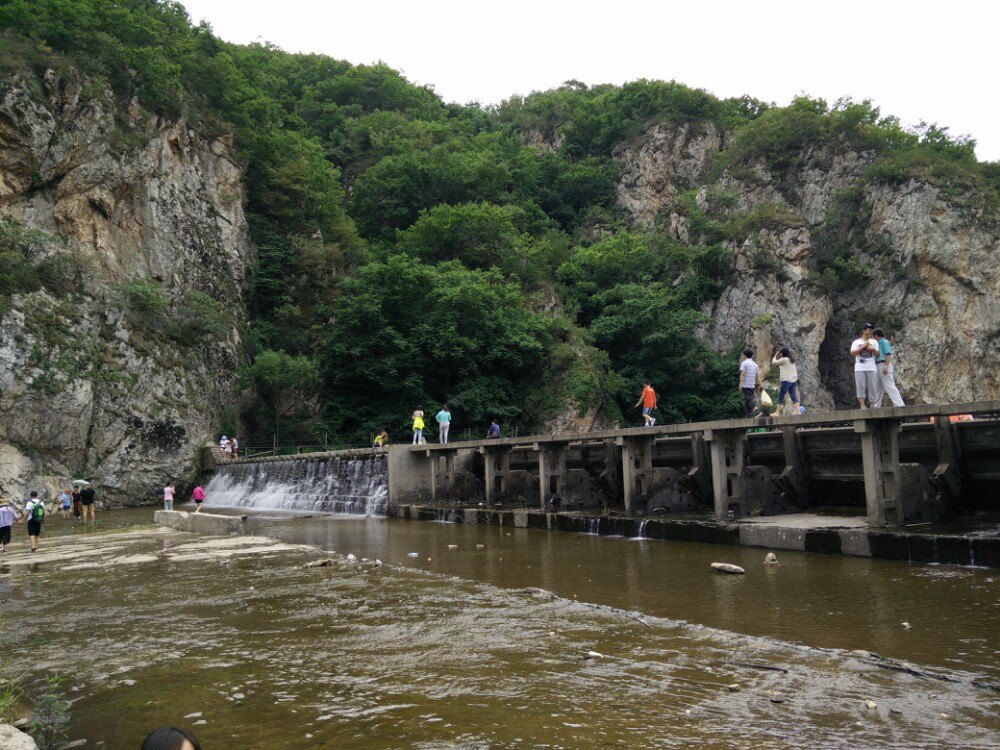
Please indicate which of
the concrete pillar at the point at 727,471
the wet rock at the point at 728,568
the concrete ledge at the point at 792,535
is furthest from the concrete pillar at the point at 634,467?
the wet rock at the point at 728,568

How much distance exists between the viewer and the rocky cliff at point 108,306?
28.2 m

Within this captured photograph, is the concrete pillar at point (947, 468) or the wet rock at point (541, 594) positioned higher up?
the concrete pillar at point (947, 468)

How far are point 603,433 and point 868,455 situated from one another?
5759mm

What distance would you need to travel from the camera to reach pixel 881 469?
1137 cm

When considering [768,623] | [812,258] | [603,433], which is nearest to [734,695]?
[768,623]

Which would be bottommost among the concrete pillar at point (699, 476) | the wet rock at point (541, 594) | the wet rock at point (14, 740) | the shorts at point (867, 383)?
the wet rock at point (541, 594)

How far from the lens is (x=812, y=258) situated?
50219mm

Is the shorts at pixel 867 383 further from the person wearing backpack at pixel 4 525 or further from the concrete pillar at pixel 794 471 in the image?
the person wearing backpack at pixel 4 525

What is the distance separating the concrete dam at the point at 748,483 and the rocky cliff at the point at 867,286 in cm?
3024

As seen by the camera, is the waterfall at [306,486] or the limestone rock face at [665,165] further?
the limestone rock face at [665,165]

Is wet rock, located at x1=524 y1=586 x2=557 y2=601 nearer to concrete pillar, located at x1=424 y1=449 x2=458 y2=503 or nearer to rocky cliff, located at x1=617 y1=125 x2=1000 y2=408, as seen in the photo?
concrete pillar, located at x1=424 y1=449 x2=458 y2=503

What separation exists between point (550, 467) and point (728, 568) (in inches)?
363

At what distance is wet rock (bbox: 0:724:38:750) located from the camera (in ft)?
12.8

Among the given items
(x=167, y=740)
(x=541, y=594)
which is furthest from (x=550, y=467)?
(x=167, y=740)
